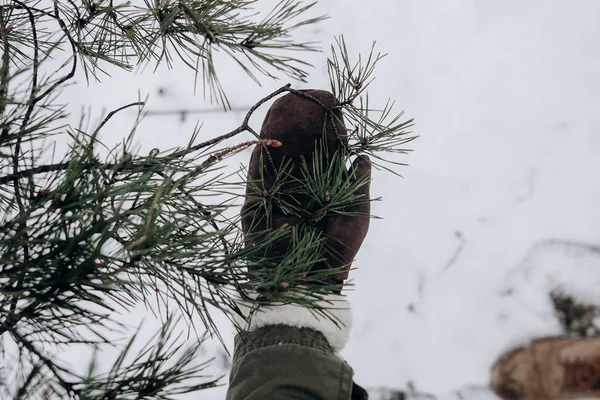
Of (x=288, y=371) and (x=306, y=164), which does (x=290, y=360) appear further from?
(x=306, y=164)

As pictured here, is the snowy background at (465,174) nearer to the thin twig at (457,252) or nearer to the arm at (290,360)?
the thin twig at (457,252)

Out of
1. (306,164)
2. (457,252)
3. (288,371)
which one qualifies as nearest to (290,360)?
(288,371)

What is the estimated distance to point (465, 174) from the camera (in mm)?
1091

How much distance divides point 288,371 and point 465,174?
0.62 metres

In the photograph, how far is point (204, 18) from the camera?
0.54 metres

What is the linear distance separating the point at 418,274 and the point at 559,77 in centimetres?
53

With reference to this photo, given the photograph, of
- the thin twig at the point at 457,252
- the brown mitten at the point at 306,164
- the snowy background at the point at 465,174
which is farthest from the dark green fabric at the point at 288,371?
the thin twig at the point at 457,252

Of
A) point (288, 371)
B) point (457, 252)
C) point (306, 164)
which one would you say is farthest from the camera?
point (457, 252)

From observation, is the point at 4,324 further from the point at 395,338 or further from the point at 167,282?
the point at 395,338

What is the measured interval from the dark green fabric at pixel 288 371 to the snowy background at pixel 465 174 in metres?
0.29

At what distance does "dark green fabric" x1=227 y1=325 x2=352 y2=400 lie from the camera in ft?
2.16

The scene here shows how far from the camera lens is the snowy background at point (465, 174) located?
1.03 meters

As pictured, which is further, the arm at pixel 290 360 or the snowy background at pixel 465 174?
the snowy background at pixel 465 174


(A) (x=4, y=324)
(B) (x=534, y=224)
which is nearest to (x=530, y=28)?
(B) (x=534, y=224)
